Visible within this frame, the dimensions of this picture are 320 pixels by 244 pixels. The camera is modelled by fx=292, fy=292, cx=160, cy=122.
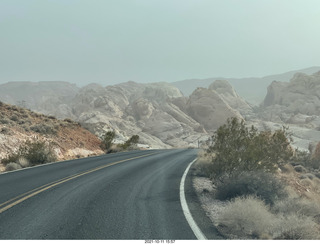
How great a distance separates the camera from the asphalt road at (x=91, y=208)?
5.16m

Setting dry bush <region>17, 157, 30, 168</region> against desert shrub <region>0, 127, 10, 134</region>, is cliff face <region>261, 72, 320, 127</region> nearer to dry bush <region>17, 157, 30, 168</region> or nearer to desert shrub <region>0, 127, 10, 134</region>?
→ desert shrub <region>0, 127, 10, 134</region>

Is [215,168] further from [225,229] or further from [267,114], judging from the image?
[267,114]

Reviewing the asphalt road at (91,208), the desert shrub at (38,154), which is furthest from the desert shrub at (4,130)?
the asphalt road at (91,208)

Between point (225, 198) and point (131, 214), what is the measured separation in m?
3.23

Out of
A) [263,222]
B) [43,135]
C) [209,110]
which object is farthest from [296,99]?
[263,222]

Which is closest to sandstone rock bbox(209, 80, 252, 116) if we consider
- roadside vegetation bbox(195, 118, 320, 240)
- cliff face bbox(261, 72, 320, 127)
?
cliff face bbox(261, 72, 320, 127)

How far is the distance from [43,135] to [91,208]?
1801 centimetres

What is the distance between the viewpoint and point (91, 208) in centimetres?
670

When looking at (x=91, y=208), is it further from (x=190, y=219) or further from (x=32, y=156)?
(x=32, y=156)

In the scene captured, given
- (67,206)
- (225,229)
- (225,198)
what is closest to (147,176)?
(225,198)

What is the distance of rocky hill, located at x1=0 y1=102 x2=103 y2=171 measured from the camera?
1916cm

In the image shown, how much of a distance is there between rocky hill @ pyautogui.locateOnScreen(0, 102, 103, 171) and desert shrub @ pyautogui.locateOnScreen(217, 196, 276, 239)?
13.1 meters

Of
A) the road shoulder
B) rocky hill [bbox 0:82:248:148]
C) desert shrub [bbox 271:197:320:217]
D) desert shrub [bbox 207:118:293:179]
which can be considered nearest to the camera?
the road shoulder

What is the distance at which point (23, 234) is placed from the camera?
16.5 feet
